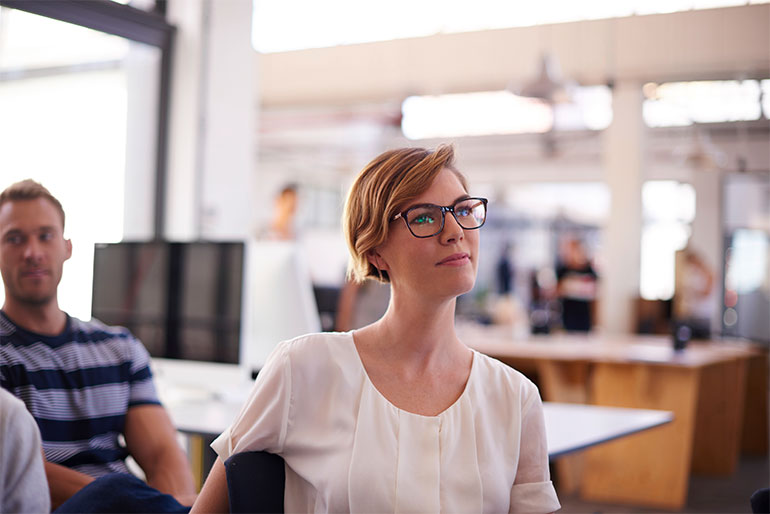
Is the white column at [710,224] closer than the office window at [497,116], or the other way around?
the office window at [497,116]

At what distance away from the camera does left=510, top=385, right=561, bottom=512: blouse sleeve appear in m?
1.69

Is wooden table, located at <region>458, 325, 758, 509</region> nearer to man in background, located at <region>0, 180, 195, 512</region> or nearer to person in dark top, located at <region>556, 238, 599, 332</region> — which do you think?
person in dark top, located at <region>556, 238, 599, 332</region>

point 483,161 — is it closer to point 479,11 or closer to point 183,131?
point 479,11

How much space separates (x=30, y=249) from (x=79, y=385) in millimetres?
375

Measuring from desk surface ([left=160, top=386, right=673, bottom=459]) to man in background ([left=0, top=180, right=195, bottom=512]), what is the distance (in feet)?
1.40

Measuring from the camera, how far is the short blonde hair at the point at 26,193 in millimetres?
2037

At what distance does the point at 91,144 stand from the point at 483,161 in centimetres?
1179

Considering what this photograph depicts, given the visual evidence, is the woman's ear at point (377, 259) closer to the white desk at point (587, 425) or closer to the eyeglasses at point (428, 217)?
the eyeglasses at point (428, 217)

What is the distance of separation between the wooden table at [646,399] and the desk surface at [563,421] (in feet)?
7.51

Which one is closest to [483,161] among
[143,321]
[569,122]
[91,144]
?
[569,122]

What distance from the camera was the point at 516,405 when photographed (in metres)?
1.73

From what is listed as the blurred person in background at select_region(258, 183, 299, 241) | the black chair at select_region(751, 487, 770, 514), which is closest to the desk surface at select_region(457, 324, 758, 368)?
the blurred person in background at select_region(258, 183, 299, 241)

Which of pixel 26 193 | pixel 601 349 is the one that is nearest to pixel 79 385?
pixel 26 193

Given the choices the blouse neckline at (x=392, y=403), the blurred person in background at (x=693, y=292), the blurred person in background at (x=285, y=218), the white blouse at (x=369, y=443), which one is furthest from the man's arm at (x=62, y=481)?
the blurred person in background at (x=693, y=292)
